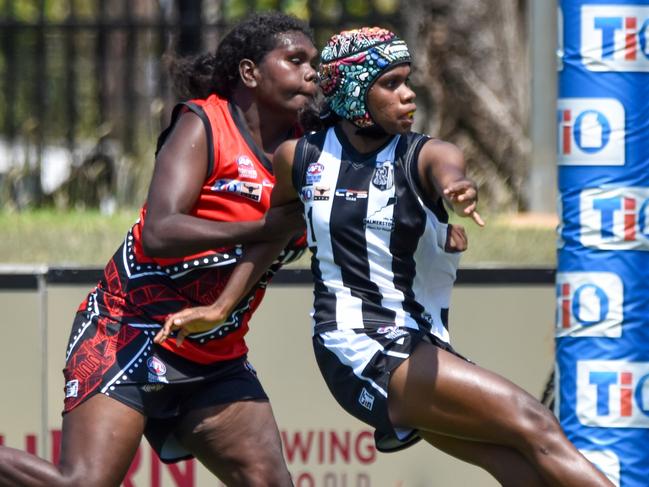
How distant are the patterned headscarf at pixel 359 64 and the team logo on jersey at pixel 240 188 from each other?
480 millimetres

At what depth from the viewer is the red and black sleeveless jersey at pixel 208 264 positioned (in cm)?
449

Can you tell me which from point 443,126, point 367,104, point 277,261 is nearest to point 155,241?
point 277,261

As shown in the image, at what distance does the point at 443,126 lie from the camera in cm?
1109

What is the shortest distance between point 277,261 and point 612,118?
128cm

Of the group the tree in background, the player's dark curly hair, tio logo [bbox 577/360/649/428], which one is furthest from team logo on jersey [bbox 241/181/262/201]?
the tree in background

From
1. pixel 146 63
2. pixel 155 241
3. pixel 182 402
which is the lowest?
pixel 182 402

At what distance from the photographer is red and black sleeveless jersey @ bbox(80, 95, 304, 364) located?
14.7 feet

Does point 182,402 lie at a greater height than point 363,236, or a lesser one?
lesser

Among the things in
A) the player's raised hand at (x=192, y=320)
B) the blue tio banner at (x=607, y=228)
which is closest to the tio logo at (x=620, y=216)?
the blue tio banner at (x=607, y=228)

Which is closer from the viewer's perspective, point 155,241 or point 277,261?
point 155,241

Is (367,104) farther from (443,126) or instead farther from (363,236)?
(443,126)

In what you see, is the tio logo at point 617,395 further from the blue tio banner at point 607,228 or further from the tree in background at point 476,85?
the tree in background at point 476,85

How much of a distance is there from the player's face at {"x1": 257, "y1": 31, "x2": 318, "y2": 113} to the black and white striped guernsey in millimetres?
438

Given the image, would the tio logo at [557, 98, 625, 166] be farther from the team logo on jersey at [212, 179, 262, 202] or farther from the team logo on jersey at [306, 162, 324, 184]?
the team logo on jersey at [212, 179, 262, 202]
